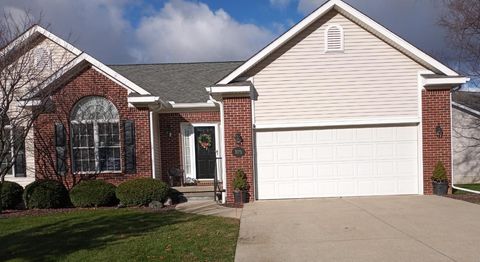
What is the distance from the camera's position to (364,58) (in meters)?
13.3

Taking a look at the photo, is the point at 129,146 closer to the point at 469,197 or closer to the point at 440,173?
the point at 440,173

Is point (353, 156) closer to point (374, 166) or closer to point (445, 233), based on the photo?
point (374, 166)

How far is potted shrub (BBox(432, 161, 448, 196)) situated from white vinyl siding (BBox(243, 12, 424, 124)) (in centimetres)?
167

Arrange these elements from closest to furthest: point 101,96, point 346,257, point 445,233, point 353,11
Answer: point 346,257, point 445,233, point 353,11, point 101,96

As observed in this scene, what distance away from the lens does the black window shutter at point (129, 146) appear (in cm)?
1450

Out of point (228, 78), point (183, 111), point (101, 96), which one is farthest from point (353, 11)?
point (101, 96)

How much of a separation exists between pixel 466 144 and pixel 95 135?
1502 centimetres

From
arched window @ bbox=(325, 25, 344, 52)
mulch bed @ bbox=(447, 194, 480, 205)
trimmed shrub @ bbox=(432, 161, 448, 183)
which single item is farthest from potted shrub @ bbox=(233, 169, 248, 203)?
mulch bed @ bbox=(447, 194, 480, 205)

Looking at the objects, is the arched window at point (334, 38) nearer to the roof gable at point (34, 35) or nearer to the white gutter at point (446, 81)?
the white gutter at point (446, 81)

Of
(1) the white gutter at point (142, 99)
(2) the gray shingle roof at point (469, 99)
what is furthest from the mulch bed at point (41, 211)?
(2) the gray shingle roof at point (469, 99)

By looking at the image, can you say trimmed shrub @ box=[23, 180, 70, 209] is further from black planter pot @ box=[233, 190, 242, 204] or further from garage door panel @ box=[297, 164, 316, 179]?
garage door panel @ box=[297, 164, 316, 179]

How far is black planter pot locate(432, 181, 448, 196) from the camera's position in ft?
42.6

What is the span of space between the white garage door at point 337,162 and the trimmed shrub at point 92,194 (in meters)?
4.41

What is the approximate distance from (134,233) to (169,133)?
296 inches
